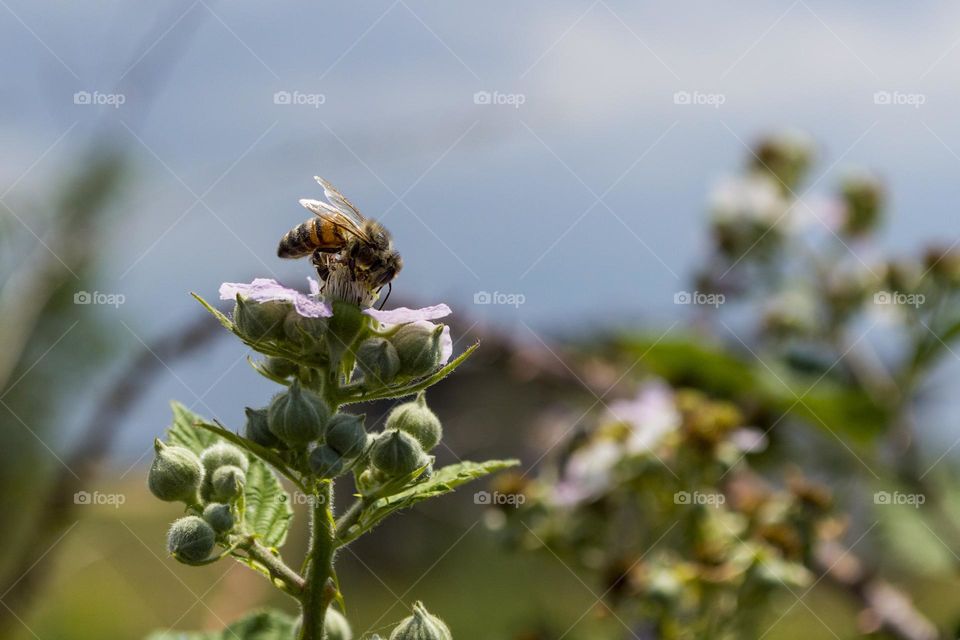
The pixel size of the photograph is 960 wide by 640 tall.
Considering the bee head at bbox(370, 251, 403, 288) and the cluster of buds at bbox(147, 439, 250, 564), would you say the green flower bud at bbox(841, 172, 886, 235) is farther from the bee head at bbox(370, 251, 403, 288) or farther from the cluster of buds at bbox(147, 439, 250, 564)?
the cluster of buds at bbox(147, 439, 250, 564)

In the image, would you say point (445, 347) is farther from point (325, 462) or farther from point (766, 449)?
point (766, 449)

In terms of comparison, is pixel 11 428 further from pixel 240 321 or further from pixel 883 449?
pixel 883 449

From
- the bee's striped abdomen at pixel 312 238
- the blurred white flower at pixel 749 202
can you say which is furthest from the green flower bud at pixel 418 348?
the blurred white flower at pixel 749 202

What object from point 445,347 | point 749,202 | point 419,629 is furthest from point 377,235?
point 749,202

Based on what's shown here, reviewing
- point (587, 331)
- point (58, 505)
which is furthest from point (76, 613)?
point (587, 331)

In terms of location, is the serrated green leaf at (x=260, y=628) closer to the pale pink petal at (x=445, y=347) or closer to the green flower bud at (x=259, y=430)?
the green flower bud at (x=259, y=430)

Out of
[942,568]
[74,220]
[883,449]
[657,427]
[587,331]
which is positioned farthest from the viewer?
[587,331]
